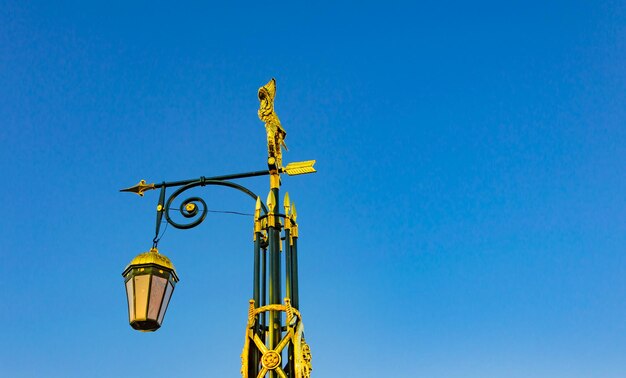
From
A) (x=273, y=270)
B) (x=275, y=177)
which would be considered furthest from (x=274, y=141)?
(x=273, y=270)

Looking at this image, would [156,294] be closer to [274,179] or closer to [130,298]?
[130,298]

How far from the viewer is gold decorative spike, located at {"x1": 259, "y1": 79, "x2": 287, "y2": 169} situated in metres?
9.36

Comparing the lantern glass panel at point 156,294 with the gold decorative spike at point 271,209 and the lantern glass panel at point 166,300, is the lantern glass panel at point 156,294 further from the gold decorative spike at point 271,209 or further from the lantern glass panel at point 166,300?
the gold decorative spike at point 271,209

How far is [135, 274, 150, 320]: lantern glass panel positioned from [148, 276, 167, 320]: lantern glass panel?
0.21 ft

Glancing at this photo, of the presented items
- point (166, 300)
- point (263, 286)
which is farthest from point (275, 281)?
point (166, 300)

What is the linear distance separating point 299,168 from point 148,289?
8.73 feet

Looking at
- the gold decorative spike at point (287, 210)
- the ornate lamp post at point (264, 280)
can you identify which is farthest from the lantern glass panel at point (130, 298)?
the gold decorative spike at point (287, 210)

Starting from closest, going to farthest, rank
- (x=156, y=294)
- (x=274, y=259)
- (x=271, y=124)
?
(x=156, y=294)
(x=274, y=259)
(x=271, y=124)

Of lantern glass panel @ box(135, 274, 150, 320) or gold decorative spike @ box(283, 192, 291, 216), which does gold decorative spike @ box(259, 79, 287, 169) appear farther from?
lantern glass panel @ box(135, 274, 150, 320)

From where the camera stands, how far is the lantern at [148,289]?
26.1ft

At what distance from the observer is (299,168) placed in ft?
30.8

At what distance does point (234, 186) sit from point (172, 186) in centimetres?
99

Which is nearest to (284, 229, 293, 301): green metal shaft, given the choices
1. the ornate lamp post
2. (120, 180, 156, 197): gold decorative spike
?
the ornate lamp post

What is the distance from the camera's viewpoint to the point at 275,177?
9289 mm
